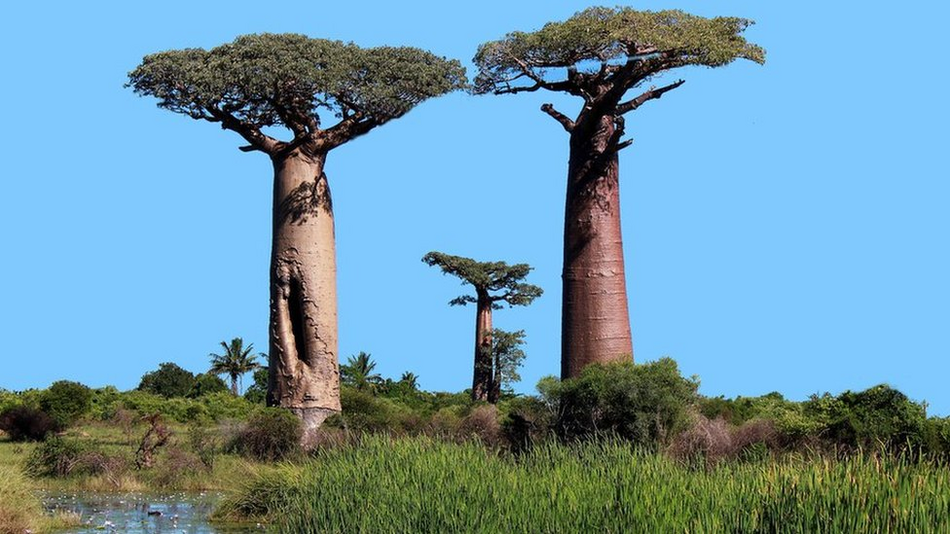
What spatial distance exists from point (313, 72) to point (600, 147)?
586 cm

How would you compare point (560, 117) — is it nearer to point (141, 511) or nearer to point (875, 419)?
point (875, 419)

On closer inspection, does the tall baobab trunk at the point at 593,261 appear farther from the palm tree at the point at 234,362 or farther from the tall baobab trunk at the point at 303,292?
the palm tree at the point at 234,362

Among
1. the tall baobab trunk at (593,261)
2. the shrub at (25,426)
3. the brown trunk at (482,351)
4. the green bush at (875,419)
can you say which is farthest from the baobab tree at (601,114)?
the brown trunk at (482,351)

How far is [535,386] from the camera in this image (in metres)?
16.5

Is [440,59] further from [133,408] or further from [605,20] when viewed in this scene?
[133,408]

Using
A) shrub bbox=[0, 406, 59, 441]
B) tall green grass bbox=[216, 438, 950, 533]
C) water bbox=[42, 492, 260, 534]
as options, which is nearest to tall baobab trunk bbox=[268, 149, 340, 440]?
shrub bbox=[0, 406, 59, 441]

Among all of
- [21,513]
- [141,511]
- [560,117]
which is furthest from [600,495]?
[560,117]

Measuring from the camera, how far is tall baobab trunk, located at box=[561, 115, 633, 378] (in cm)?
1728

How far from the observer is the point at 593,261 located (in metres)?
17.3

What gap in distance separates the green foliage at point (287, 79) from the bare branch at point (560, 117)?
436 cm

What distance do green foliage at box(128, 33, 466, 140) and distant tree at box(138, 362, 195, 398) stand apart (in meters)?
21.0

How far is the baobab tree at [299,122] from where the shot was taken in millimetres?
21234

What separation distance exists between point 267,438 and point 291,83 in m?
6.16

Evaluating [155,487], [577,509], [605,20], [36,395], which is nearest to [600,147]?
[605,20]
